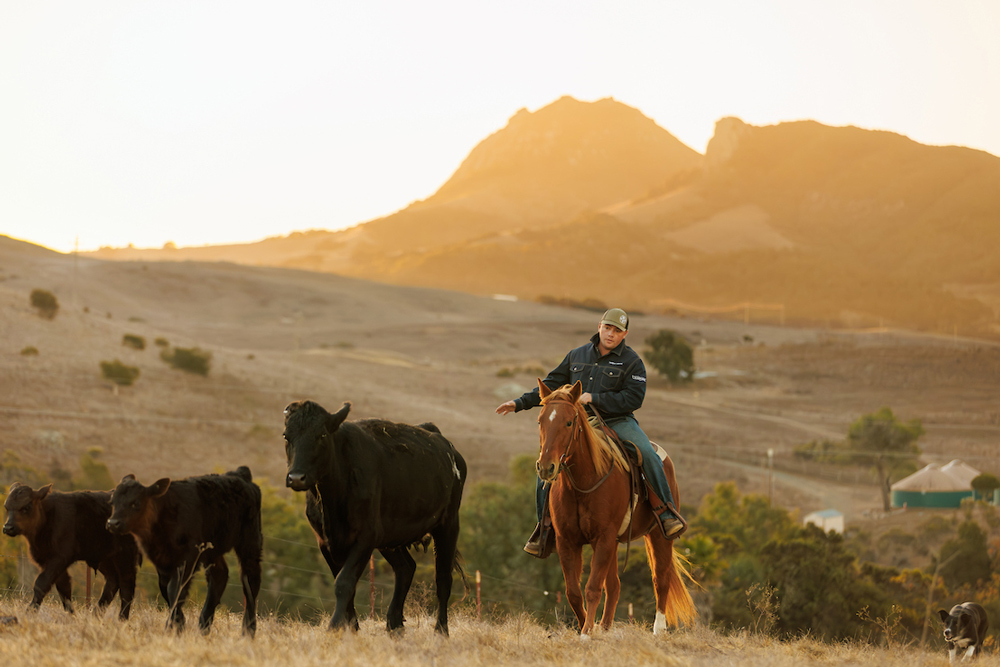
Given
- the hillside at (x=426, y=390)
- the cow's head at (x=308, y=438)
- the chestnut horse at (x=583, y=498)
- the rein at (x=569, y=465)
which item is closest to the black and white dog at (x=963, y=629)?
the chestnut horse at (x=583, y=498)

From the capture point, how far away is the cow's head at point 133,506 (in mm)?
8367

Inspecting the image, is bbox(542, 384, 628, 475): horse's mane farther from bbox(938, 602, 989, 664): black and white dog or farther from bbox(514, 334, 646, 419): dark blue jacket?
bbox(938, 602, 989, 664): black and white dog

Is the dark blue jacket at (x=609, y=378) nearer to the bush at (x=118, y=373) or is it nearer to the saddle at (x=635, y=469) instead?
the saddle at (x=635, y=469)

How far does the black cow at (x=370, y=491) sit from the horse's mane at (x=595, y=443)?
1.55 m

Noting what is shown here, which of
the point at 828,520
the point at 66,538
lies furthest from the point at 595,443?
the point at 828,520

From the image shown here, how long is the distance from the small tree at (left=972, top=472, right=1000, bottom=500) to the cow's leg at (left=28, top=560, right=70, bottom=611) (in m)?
77.5

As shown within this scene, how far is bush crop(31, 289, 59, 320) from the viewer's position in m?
87.6

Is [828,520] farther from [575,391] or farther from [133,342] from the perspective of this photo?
[133,342]

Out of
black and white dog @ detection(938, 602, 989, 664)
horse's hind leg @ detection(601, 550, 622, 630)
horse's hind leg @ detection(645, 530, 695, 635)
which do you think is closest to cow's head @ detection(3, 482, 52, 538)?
horse's hind leg @ detection(601, 550, 622, 630)

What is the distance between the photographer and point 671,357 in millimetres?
115250

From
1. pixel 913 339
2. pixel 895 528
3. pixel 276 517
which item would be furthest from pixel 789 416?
pixel 913 339

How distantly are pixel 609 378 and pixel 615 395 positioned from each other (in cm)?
22

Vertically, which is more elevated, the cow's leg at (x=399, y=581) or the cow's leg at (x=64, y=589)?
the cow's leg at (x=399, y=581)

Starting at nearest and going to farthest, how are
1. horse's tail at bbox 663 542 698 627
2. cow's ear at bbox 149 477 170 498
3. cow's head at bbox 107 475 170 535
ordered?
cow's head at bbox 107 475 170 535 < cow's ear at bbox 149 477 170 498 < horse's tail at bbox 663 542 698 627
